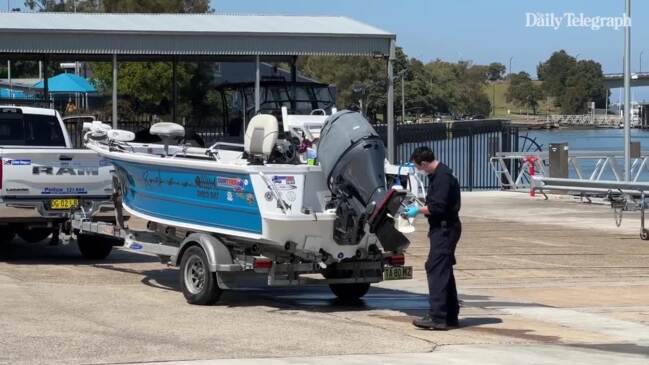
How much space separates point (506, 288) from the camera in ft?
50.4

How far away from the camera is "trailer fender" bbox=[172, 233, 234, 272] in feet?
42.2

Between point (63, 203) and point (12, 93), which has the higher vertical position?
point (12, 93)

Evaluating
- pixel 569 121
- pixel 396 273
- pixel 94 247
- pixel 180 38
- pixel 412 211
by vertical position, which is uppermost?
pixel 180 38

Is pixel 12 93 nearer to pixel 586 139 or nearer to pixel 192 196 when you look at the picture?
pixel 586 139

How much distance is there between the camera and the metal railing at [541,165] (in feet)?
107

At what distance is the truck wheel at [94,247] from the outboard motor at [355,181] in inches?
240

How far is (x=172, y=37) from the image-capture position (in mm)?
29172

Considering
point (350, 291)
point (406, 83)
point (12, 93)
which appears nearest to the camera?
point (350, 291)

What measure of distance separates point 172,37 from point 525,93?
36233 millimetres

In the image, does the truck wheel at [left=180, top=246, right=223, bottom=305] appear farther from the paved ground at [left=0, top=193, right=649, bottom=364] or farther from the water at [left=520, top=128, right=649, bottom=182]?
the water at [left=520, top=128, right=649, bottom=182]

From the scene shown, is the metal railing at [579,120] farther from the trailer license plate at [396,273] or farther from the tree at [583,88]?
the trailer license plate at [396,273]

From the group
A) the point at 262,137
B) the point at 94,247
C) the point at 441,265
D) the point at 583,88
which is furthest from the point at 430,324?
the point at 583,88

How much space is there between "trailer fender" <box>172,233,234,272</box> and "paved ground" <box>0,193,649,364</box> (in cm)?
49

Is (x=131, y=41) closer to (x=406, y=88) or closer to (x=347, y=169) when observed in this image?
(x=347, y=169)
